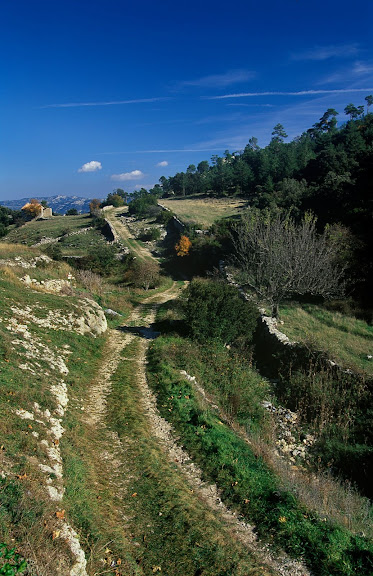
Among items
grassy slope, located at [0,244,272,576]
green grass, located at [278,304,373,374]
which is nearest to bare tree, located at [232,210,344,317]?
green grass, located at [278,304,373,374]

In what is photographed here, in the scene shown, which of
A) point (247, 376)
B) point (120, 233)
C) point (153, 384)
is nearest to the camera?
point (153, 384)

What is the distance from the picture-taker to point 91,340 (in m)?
16.3

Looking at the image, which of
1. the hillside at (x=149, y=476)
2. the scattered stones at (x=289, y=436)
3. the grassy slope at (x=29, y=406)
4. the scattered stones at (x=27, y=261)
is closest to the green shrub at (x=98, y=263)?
the scattered stones at (x=27, y=261)

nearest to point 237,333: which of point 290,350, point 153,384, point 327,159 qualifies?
point 290,350

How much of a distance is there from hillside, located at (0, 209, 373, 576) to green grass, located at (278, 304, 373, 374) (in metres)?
3.64

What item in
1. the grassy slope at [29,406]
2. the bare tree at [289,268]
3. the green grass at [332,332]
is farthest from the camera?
the bare tree at [289,268]

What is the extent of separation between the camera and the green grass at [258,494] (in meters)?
5.76

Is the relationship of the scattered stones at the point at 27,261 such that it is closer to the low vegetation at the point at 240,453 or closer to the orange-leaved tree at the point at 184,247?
the low vegetation at the point at 240,453

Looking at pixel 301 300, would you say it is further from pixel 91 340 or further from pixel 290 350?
pixel 91 340

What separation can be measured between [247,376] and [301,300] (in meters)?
11.2

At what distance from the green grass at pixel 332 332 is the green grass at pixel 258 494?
23.4ft

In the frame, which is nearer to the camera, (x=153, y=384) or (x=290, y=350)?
(x=153, y=384)

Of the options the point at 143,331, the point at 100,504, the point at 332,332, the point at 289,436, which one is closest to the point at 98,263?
the point at 143,331

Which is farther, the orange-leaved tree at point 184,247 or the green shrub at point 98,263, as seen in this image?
the orange-leaved tree at point 184,247
